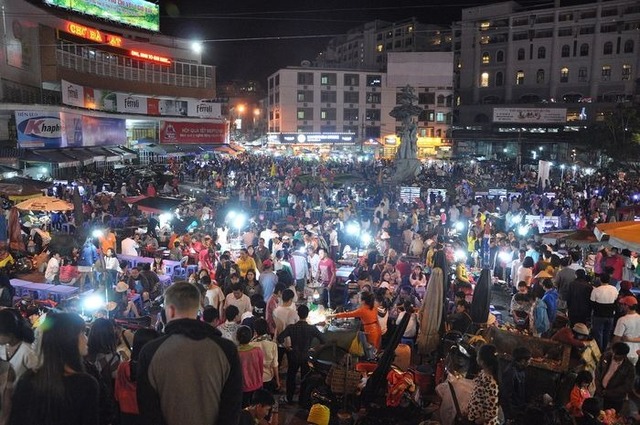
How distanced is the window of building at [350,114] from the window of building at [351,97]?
115 centimetres

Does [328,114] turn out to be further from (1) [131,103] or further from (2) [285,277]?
(2) [285,277]

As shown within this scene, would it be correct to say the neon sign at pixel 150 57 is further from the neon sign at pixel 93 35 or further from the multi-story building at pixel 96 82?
the neon sign at pixel 93 35

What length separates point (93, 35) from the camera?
39375mm

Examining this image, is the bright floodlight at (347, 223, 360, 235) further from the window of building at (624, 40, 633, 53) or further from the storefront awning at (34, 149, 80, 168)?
the window of building at (624, 40, 633, 53)

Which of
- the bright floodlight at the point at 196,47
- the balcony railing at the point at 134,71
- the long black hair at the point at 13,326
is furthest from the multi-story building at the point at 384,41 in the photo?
the long black hair at the point at 13,326

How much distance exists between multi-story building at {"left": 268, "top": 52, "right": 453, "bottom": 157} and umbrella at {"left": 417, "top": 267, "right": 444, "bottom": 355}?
57940 millimetres

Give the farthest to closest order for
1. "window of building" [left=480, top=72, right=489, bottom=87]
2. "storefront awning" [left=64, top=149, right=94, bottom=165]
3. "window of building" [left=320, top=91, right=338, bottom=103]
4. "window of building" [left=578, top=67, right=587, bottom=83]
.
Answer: "window of building" [left=480, top=72, right=489, bottom=87]
"window of building" [left=320, top=91, right=338, bottom=103]
"window of building" [left=578, top=67, right=587, bottom=83]
"storefront awning" [left=64, top=149, right=94, bottom=165]

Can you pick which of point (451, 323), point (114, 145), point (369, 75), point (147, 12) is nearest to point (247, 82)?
point (369, 75)

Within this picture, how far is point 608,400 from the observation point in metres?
6.61

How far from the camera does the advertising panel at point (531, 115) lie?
184 ft

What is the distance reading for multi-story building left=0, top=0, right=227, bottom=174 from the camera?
25.8 metres

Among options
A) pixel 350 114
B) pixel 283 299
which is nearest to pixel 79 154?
pixel 283 299

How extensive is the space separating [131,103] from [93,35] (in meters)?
5.82

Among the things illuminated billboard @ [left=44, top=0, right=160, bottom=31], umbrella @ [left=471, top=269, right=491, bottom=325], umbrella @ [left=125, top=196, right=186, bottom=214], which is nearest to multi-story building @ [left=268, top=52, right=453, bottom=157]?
illuminated billboard @ [left=44, top=0, right=160, bottom=31]
